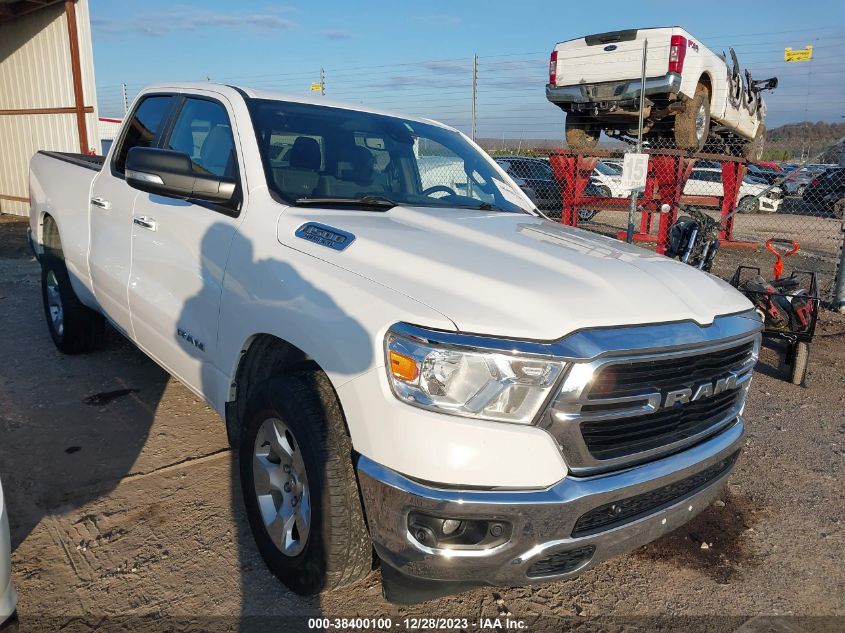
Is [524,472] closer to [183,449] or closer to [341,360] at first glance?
[341,360]

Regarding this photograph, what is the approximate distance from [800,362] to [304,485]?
4502 millimetres

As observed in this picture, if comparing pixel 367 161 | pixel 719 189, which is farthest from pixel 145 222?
pixel 719 189

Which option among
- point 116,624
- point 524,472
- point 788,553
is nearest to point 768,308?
point 788,553

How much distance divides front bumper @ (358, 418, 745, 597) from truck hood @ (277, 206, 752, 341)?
0.48 m

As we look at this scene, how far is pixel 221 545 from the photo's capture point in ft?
9.64

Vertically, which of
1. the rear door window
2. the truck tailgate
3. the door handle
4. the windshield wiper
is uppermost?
the truck tailgate

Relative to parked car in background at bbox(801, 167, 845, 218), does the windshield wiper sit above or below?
above

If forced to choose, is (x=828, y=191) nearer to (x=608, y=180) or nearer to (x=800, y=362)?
(x=608, y=180)

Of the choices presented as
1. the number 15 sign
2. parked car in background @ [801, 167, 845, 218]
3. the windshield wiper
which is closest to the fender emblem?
the windshield wiper

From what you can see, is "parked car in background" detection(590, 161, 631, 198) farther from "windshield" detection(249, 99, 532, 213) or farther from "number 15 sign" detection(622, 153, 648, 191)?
"windshield" detection(249, 99, 532, 213)

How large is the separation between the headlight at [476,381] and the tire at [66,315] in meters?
3.82

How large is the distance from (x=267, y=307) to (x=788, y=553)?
8.61 ft

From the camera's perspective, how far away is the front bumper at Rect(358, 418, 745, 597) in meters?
1.98

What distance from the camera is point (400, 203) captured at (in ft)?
10.6
